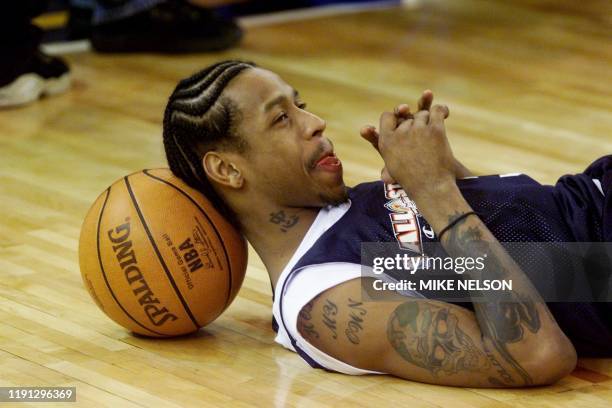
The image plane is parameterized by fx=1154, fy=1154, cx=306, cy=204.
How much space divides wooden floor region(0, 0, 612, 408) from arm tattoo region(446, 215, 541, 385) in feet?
0.46

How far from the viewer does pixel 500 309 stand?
228 cm

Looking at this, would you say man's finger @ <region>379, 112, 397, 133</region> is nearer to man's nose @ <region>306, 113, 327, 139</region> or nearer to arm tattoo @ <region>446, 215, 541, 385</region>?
man's nose @ <region>306, 113, 327, 139</region>

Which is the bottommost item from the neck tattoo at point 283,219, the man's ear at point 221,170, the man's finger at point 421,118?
the neck tattoo at point 283,219

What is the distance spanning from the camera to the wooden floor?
242 cm

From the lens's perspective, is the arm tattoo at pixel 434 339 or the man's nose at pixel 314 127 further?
the man's nose at pixel 314 127

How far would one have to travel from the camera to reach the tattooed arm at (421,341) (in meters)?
2.30

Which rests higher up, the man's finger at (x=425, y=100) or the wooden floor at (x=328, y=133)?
the man's finger at (x=425, y=100)

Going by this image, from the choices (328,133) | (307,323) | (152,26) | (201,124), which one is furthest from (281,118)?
(152,26)

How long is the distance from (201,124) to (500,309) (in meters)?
0.76

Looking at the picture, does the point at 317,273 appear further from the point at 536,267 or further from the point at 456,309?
the point at 536,267

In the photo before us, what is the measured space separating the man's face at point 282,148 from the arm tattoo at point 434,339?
0.34 metres

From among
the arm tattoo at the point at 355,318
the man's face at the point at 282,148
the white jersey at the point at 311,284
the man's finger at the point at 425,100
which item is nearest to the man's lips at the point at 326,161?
the man's face at the point at 282,148

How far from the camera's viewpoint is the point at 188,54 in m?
5.67

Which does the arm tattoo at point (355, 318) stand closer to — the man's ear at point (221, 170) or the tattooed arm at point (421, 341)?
the tattooed arm at point (421, 341)
